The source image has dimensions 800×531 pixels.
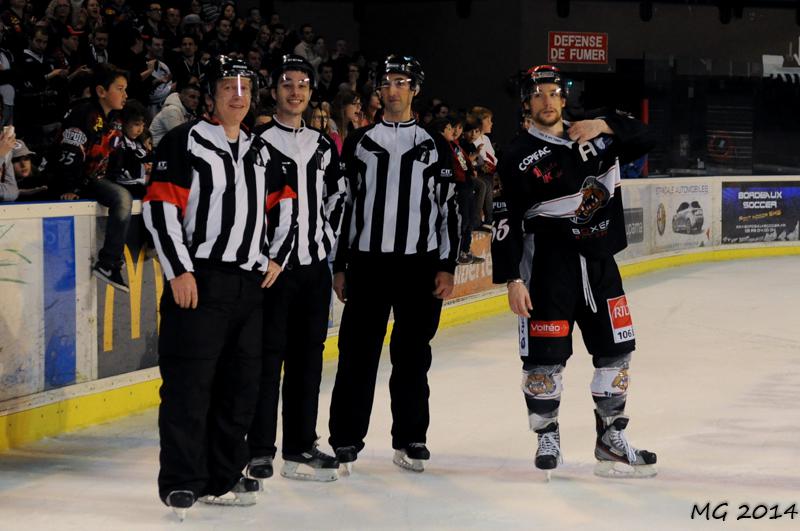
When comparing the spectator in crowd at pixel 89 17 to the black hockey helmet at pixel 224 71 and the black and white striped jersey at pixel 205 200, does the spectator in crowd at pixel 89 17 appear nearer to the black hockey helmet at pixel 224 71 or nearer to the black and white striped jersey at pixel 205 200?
the black hockey helmet at pixel 224 71

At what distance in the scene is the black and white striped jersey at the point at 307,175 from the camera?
4.59 meters

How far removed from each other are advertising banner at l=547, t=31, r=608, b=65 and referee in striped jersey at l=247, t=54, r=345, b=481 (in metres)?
14.1

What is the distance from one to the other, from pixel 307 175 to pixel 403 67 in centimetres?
58

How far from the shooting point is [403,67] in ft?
15.6

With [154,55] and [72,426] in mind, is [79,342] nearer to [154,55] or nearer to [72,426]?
[72,426]

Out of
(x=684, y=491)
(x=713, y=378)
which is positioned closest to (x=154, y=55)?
(x=713, y=378)

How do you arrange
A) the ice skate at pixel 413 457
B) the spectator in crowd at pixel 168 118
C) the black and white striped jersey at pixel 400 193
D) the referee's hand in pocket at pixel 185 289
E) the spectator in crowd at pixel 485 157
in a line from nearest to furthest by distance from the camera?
1. the referee's hand in pocket at pixel 185 289
2. the black and white striped jersey at pixel 400 193
3. the ice skate at pixel 413 457
4. the spectator in crowd at pixel 168 118
5. the spectator in crowd at pixel 485 157

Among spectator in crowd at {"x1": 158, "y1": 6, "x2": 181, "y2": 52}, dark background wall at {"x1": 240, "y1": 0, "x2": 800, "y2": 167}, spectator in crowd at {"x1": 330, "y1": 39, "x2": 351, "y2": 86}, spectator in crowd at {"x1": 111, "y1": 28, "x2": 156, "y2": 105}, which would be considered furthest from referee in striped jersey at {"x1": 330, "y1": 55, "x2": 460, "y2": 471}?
dark background wall at {"x1": 240, "y1": 0, "x2": 800, "y2": 167}

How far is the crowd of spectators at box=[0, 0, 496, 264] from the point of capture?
6711 mm

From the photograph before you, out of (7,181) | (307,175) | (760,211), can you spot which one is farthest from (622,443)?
(760,211)

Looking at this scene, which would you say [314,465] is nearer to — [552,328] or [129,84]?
[552,328]

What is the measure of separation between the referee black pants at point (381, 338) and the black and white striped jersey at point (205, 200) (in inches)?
26.5

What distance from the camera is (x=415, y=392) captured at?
16.3ft

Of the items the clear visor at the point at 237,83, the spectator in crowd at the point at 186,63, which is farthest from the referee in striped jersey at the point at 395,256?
the spectator in crowd at the point at 186,63
